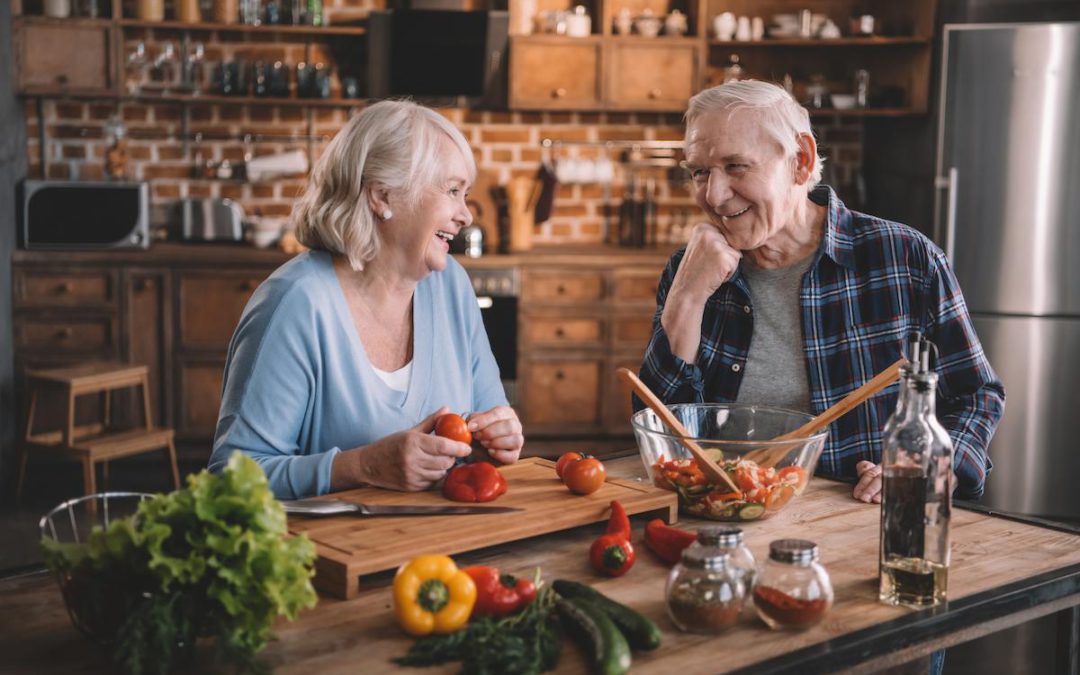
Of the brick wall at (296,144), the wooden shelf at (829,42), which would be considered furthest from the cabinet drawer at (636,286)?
the wooden shelf at (829,42)

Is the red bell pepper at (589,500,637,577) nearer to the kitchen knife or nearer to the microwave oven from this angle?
the kitchen knife

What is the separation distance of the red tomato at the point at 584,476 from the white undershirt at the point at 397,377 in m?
0.53

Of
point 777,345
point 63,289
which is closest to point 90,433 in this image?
point 63,289

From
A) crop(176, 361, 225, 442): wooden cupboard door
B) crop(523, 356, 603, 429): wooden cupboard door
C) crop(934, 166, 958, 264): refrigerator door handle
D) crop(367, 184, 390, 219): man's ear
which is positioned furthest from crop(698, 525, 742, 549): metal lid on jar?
crop(176, 361, 225, 442): wooden cupboard door

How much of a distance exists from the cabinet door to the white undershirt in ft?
12.6

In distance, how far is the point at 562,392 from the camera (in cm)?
565

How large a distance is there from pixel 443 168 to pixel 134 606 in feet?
4.04

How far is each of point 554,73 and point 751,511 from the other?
4.20 meters

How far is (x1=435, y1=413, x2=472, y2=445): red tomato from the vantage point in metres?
1.97

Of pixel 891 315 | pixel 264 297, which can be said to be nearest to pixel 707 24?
pixel 891 315

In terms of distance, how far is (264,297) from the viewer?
217 centimetres

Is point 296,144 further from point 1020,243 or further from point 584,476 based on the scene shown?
point 584,476

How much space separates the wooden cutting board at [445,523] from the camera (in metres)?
1.54

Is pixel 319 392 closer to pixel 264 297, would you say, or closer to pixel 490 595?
pixel 264 297
